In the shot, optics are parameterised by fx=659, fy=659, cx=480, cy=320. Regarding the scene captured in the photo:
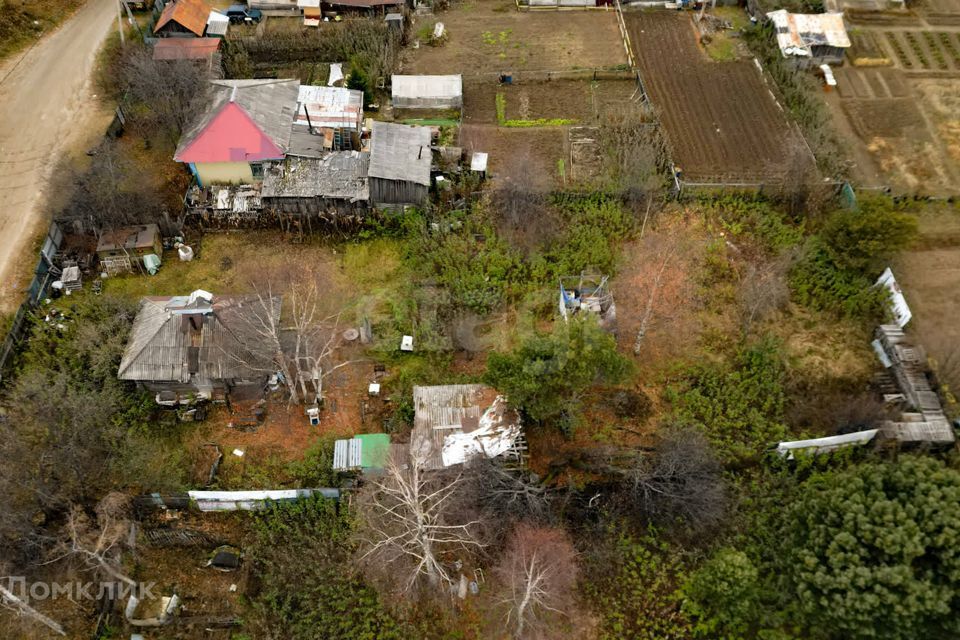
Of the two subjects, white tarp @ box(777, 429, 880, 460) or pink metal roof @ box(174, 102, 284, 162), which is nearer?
white tarp @ box(777, 429, 880, 460)

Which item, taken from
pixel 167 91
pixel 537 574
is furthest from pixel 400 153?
pixel 537 574

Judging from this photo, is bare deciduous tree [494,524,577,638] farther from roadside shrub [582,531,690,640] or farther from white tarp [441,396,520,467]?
white tarp [441,396,520,467]

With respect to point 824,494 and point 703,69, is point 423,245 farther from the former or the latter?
point 703,69

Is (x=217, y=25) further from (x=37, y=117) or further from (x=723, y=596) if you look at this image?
(x=723, y=596)

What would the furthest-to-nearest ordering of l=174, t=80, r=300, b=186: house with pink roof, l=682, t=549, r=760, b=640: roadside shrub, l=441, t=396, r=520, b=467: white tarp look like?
l=174, t=80, r=300, b=186: house with pink roof
l=441, t=396, r=520, b=467: white tarp
l=682, t=549, r=760, b=640: roadside shrub

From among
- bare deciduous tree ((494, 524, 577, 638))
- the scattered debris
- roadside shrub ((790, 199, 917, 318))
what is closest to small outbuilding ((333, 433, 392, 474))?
the scattered debris

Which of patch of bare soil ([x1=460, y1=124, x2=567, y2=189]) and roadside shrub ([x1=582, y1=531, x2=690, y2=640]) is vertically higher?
patch of bare soil ([x1=460, y1=124, x2=567, y2=189])

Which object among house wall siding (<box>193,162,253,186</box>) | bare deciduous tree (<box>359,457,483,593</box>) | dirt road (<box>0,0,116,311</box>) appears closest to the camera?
bare deciduous tree (<box>359,457,483,593</box>)

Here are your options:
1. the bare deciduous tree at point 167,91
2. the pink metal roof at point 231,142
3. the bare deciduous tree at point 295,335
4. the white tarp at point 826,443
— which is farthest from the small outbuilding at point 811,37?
the bare deciduous tree at point 167,91

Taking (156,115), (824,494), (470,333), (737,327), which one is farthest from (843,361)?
(156,115)
